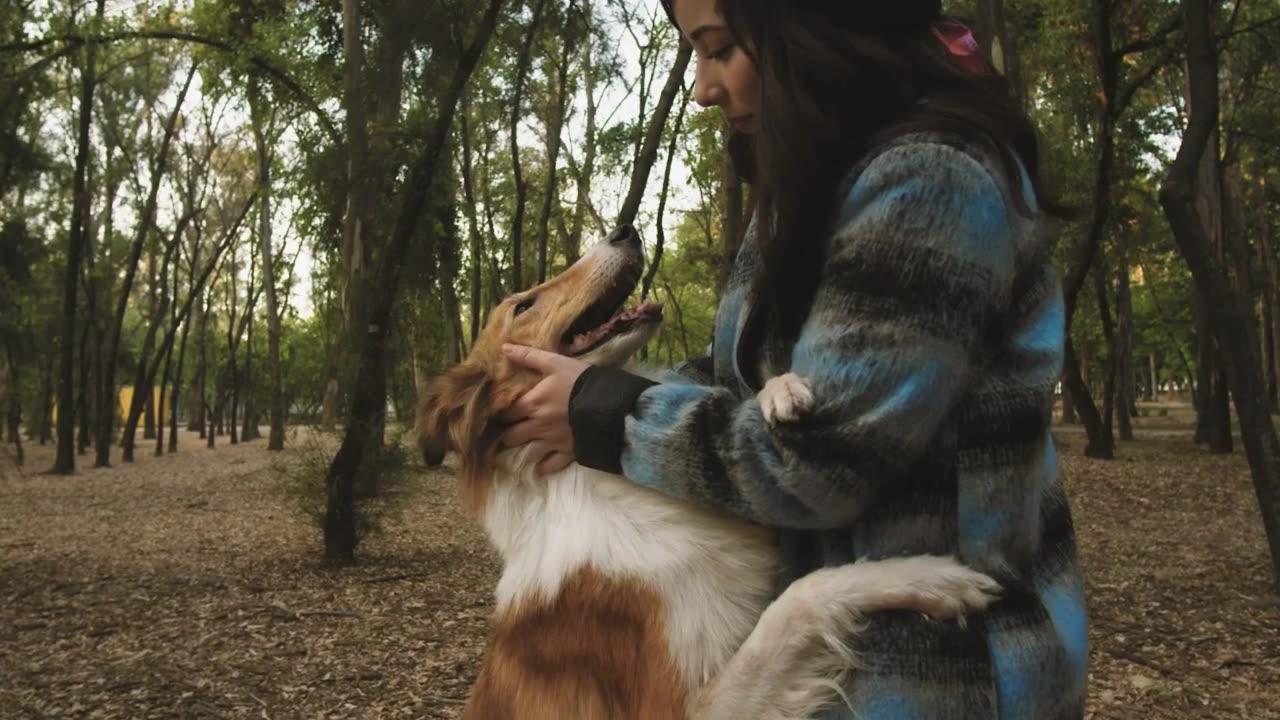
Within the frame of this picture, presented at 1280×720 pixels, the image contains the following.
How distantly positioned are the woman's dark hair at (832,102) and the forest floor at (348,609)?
4947 millimetres

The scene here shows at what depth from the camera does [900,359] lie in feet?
4.22

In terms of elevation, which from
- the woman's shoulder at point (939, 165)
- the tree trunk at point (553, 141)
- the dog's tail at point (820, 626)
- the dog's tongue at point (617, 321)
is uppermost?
the tree trunk at point (553, 141)

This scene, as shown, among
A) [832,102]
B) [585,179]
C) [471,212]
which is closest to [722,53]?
[832,102]

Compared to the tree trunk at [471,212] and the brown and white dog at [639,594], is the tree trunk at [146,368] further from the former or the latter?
the brown and white dog at [639,594]

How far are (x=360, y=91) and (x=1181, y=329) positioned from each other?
31.5 metres

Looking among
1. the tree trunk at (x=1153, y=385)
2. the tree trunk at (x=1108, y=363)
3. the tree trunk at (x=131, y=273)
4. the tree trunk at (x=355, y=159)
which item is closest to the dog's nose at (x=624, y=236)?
the tree trunk at (x=355, y=159)

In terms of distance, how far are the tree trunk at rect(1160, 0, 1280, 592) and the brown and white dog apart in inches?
223

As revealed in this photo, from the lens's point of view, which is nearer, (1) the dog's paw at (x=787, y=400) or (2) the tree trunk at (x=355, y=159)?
(1) the dog's paw at (x=787, y=400)

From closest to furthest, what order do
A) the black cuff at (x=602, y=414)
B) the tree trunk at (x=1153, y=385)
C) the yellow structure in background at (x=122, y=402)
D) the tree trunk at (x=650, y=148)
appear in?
the black cuff at (x=602, y=414)
the tree trunk at (x=650, y=148)
the yellow structure in background at (x=122, y=402)
the tree trunk at (x=1153, y=385)

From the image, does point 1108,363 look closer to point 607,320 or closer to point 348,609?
point 348,609

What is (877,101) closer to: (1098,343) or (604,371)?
(604,371)

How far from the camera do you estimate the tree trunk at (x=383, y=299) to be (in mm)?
8680

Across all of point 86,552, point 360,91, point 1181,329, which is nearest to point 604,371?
point 360,91

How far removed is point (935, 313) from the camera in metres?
1.30
